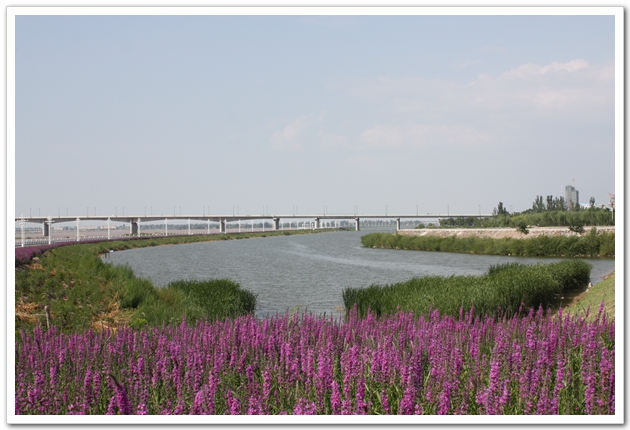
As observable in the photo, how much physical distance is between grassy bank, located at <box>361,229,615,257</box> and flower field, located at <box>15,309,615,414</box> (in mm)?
42548

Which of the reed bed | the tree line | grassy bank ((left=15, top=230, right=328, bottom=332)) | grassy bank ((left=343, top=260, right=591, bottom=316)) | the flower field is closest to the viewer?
the flower field

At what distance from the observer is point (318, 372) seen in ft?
18.7

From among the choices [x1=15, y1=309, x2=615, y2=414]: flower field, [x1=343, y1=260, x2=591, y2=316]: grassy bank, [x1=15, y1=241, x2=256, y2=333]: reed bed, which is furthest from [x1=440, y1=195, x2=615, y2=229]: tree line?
[x1=15, y1=309, x2=615, y2=414]: flower field

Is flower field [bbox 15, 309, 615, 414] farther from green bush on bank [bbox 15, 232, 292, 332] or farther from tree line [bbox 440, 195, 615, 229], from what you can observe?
tree line [bbox 440, 195, 615, 229]

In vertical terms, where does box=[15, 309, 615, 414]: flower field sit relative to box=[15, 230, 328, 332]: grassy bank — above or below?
above

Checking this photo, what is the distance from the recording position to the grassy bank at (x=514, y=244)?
50.7 metres

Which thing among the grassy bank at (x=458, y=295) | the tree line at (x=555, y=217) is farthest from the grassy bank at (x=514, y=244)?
the grassy bank at (x=458, y=295)

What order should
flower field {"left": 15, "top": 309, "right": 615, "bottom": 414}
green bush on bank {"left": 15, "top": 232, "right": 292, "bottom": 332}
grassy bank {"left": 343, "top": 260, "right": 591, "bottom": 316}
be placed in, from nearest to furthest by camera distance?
flower field {"left": 15, "top": 309, "right": 615, "bottom": 414} → green bush on bank {"left": 15, "top": 232, "right": 292, "bottom": 332} → grassy bank {"left": 343, "top": 260, "right": 591, "bottom": 316}

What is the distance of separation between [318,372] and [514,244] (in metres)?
58.3

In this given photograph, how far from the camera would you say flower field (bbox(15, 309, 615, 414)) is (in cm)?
522

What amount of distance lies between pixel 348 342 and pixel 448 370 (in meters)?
1.95

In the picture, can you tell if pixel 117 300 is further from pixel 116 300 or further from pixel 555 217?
pixel 555 217

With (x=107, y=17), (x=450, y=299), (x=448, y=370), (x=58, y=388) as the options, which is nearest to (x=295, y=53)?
(x=107, y=17)

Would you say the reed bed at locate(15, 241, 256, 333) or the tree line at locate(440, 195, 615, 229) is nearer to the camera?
the reed bed at locate(15, 241, 256, 333)
